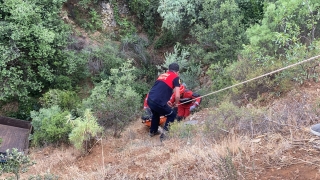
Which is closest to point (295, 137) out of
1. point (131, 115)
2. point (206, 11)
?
point (131, 115)

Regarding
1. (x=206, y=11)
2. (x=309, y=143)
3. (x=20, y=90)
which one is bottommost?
(x=309, y=143)

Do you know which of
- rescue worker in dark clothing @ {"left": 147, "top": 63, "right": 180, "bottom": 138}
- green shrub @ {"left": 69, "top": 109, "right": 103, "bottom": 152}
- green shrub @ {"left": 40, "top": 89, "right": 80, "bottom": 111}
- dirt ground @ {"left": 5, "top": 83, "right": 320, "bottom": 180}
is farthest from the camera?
green shrub @ {"left": 40, "top": 89, "right": 80, "bottom": 111}

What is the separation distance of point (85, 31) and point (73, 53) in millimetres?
3449

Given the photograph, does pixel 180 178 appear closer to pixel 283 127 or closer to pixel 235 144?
pixel 235 144

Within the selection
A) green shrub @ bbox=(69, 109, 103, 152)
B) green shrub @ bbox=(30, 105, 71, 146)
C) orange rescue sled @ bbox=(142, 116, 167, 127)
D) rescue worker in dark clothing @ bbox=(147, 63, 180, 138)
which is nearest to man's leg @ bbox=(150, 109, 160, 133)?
rescue worker in dark clothing @ bbox=(147, 63, 180, 138)

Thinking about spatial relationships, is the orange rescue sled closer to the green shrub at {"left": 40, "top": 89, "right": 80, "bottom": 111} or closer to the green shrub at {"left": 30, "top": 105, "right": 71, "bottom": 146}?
the green shrub at {"left": 30, "top": 105, "right": 71, "bottom": 146}

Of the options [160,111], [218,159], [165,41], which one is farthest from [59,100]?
[218,159]

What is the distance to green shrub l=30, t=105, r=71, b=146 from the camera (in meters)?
8.19

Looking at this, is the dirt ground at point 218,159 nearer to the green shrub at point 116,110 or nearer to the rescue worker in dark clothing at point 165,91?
the rescue worker in dark clothing at point 165,91

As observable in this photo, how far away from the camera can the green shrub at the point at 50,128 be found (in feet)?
26.9

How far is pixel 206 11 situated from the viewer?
44.1 feet

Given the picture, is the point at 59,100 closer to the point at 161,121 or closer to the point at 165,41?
the point at 161,121

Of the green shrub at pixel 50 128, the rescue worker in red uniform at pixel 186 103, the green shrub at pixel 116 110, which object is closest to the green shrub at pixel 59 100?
the green shrub at pixel 50 128

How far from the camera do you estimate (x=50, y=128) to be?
8.30 metres
